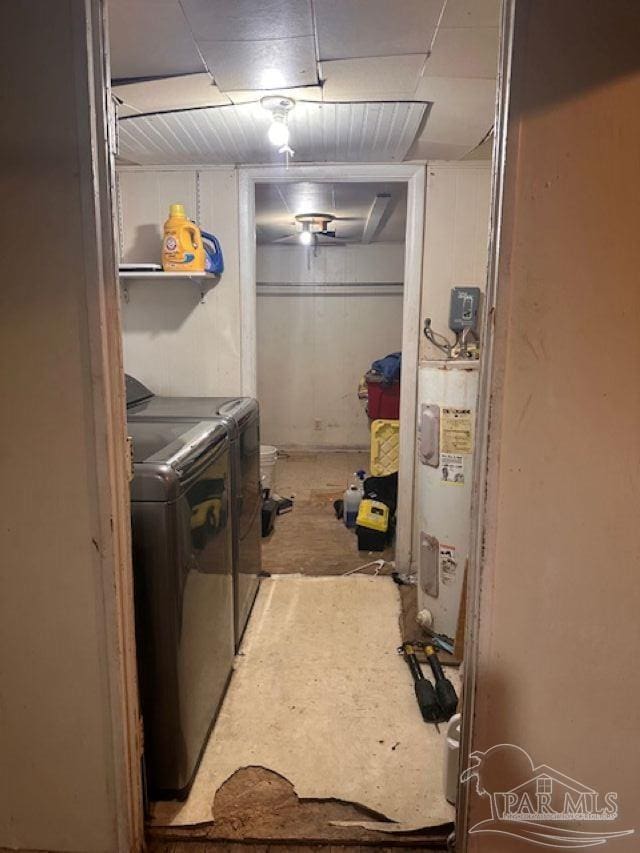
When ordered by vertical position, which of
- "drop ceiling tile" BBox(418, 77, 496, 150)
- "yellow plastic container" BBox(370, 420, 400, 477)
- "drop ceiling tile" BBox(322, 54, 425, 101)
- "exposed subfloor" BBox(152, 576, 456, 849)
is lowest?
"exposed subfloor" BBox(152, 576, 456, 849)

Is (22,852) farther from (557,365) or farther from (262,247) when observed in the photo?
(262,247)

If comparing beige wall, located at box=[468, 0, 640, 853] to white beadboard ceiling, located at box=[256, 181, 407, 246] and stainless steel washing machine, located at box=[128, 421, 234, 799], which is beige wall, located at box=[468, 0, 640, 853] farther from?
white beadboard ceiling, located at box=[256, 181, 407, 246]

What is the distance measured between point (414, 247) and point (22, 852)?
9.10 feet

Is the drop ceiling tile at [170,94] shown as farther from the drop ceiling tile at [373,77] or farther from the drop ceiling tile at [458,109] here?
the drop ceiling tile at [458,109]

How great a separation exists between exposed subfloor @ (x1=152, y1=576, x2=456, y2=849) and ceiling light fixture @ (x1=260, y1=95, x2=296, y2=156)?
84.7 inches

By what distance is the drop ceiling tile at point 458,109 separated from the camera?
180 centimetres

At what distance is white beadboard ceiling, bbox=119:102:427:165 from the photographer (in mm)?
2066

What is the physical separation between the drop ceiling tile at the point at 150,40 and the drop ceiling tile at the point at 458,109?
787mm

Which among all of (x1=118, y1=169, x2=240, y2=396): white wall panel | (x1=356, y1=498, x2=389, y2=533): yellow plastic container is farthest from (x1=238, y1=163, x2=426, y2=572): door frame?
(x1=356, y1=498, x2=389, y2=533): yellow plastic container

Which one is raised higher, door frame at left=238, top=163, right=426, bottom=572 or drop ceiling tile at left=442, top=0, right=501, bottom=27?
drop ceiling tile at left=442, top=0, right=501, bottom=27

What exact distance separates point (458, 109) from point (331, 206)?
196 centimetres

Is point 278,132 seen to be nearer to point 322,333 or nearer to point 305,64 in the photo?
point 305,64

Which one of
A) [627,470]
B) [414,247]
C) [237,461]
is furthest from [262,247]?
[627,470]

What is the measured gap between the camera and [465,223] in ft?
8.96
